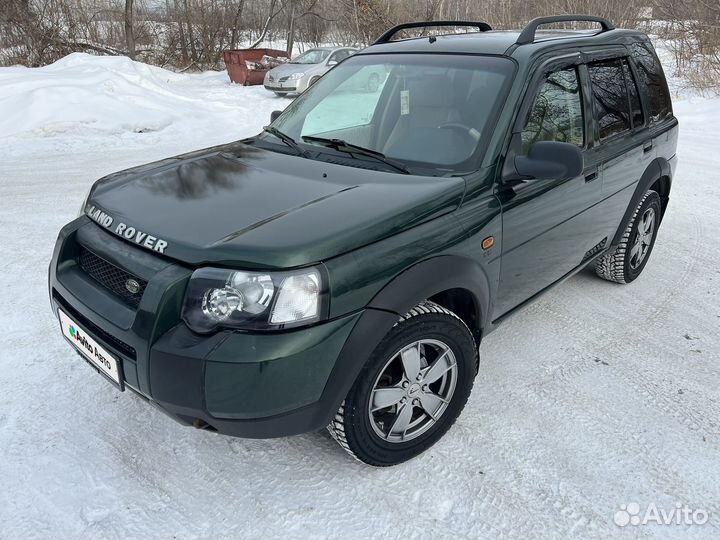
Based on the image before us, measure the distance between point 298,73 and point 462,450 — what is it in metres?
13.8

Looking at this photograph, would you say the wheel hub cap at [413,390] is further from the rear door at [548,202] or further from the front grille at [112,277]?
the front grille at [112,277]

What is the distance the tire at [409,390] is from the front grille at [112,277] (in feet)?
3.00

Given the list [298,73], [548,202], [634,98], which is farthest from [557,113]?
[298,73]

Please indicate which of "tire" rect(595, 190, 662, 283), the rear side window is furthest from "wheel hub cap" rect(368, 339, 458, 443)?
the rear side window

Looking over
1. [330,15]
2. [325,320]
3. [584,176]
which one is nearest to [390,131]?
[584,176]

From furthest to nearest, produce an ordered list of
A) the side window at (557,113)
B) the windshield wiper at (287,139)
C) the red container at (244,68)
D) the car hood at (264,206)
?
the red container at (244,68) < the windshield wiper at (287,139) < the side window at (557,113) < the car hood at (264,206)

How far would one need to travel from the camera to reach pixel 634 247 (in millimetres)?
4230

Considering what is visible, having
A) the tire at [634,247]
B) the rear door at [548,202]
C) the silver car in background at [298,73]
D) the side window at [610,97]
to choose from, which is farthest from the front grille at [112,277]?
the silver car in background at [298,73]

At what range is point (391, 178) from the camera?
2584 mm

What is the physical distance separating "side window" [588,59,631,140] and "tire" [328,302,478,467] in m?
1.77

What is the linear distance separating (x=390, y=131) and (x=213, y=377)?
1680mm

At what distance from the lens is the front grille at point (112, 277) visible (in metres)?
2.20

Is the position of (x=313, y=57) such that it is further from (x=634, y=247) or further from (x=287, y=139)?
(x=287, y=139)

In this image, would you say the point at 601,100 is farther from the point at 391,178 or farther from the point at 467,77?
the point at 391,178
